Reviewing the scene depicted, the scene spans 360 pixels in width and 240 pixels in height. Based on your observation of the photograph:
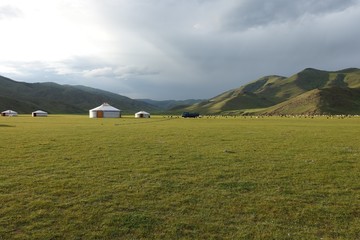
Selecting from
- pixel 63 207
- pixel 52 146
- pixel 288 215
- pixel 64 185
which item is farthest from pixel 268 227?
pixel 52 146

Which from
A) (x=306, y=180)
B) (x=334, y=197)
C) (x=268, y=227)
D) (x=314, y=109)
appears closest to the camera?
(x=268, y=227)

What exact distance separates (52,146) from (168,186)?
1108 centimetres

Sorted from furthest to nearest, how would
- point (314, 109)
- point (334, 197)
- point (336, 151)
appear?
point (314, 109) → point (336, 151) → point (334, 197)

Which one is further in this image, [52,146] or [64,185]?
[52,146]

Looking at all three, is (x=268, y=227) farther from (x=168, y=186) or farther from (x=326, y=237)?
(x=168, y=186)

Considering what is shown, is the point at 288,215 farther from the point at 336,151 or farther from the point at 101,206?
the point at 336,151

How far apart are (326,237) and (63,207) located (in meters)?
6.35

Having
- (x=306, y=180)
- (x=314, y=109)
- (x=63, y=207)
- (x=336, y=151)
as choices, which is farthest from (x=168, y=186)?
(x=314, y=109)

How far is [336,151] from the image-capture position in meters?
16.5

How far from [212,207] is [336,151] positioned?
436 inches

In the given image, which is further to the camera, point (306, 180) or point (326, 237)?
point (306, 180)

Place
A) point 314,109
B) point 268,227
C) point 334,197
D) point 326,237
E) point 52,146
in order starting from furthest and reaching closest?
point 314,109 → point 52,146 → point 334,197 → point 268,227 → point 326,237

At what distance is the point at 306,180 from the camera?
34.8ft

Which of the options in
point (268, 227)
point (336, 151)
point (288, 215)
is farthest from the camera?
point (336, 151)
